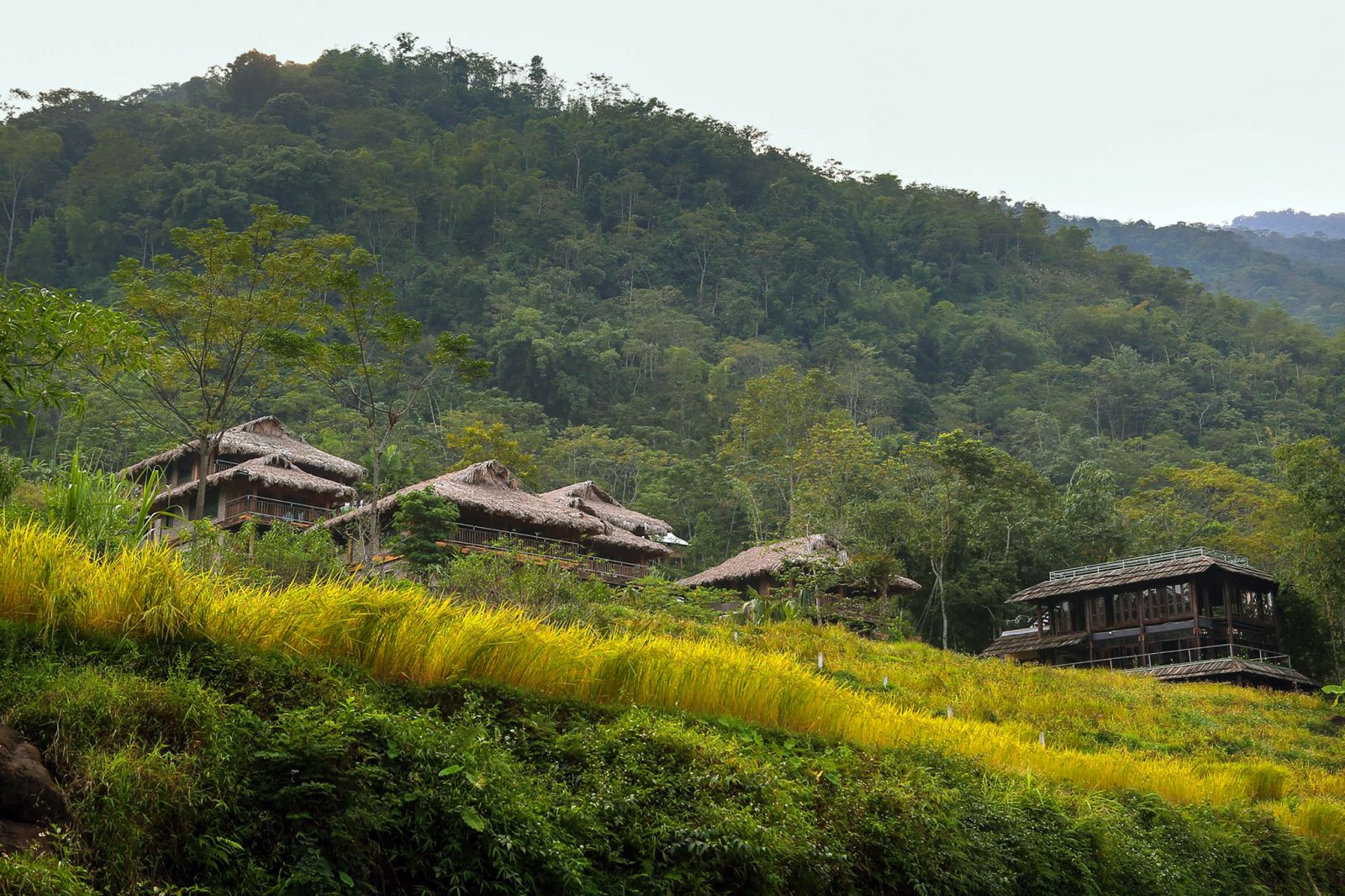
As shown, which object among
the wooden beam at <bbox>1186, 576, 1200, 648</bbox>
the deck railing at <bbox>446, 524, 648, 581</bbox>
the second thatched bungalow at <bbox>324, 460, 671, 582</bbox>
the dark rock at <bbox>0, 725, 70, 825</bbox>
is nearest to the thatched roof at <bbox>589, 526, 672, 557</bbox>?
the second thatched bungalow at <bbox>324, 460, 671, 582</bbox>

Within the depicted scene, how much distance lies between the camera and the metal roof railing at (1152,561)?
30531 mm

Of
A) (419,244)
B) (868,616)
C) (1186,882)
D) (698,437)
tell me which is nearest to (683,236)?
(419,244)

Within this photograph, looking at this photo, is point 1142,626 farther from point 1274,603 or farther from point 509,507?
point 509,507

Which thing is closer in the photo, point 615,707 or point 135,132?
point 615,707

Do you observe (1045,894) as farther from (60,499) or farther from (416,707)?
(60,499)

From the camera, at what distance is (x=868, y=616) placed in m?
30.3

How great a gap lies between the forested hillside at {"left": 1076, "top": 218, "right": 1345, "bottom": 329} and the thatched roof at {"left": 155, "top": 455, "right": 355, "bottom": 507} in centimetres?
8907

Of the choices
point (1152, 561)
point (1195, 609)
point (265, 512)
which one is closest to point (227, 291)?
point (265, 512)

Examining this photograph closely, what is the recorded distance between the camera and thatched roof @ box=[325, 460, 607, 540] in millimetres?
27938

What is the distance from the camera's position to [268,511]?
30266 mm

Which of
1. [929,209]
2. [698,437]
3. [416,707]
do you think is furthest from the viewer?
[929,209]

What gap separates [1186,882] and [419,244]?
63.1 meters

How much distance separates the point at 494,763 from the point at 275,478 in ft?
86.2

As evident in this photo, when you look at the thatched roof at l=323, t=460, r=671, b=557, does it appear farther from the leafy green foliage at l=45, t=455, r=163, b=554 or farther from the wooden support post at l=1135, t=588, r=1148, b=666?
the leafy green foliage at l=45, t=455, r=163, b=554
